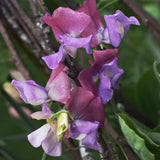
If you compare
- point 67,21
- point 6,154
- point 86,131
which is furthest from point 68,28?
point 6,154

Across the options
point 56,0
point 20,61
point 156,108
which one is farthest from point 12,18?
point 156,108

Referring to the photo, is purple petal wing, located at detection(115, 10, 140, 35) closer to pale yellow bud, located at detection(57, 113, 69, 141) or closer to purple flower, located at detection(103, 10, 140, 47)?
purple flower, located at detection(103, 10, 140, 47)

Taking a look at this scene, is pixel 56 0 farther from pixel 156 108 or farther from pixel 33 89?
pixel 156 108

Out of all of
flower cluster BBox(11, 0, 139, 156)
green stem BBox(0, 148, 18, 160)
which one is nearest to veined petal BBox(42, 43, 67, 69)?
flower cluster BBox(11, 0, 139, 156)

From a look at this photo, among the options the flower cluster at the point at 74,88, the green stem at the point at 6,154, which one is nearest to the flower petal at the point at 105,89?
the flower cluster at the point at 74,88

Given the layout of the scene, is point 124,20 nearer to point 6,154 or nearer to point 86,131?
point 86,131

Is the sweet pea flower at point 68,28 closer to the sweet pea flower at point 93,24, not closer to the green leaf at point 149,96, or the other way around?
the sweet pea flower at point 93,24
